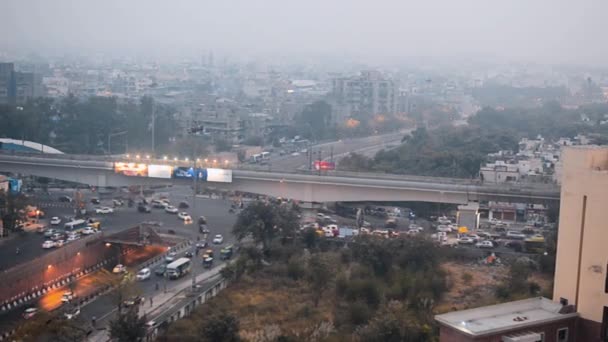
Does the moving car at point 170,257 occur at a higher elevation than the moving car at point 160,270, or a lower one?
higher

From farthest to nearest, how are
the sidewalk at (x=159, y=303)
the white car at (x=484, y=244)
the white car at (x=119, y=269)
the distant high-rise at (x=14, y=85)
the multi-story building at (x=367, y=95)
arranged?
the multi-story building at (x=367, y=95), the distant high-rise at (x=14, y=85), the white car at (x=484, y=244), the white car at (x=119, y=269), the sidewalk at (x=159, y=303)

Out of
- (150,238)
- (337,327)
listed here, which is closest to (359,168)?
(150,238)

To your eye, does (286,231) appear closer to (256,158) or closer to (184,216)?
(184,216)

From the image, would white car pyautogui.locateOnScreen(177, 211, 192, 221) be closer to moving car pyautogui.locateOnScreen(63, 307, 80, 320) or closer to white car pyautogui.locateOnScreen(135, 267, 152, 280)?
white car pyautogui.locateOnScreen(135, 267, 152, 280)

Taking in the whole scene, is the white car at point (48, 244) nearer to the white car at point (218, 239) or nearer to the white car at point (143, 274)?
Result: the white car at point (143, 274)

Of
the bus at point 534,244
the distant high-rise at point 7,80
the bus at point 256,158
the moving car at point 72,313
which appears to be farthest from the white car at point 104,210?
the distant high-rise at point 7,80

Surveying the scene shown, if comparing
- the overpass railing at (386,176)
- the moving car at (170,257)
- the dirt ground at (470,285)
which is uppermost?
the overpass railing at (386,176)

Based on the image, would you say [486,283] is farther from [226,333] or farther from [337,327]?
[226,333]
